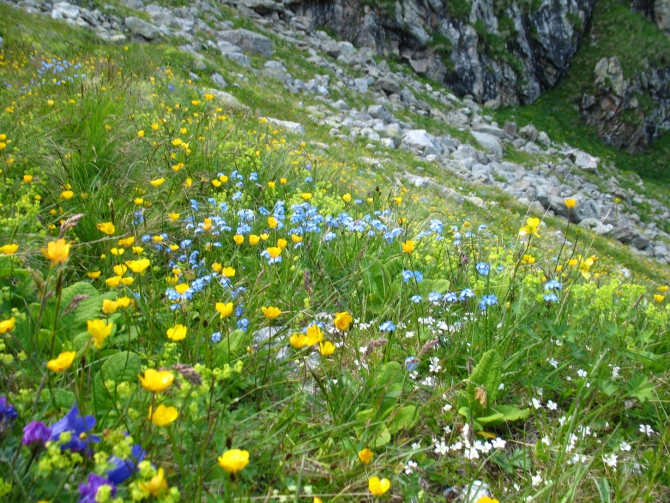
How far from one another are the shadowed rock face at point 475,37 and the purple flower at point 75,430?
28.3 metres

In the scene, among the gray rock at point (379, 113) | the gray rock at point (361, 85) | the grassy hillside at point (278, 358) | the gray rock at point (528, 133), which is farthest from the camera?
the gray rock at point (528, 133)

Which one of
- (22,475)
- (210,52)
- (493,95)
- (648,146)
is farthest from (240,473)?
(648,146)

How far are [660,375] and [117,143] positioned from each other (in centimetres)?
395

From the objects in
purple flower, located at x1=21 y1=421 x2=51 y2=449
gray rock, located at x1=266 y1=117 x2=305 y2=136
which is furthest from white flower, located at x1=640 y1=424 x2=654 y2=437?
gray rock, located at x1=266 y1=117 x2=305 y2=136

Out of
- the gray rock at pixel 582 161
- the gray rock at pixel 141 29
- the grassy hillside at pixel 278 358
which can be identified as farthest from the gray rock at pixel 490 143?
the grassy hillside at pixel 278 358

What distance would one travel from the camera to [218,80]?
11367 millimetres

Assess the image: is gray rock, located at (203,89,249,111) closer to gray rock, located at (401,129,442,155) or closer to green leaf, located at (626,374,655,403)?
gray rock, located at (401,129,442,155)

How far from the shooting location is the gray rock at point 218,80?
11.2 metres

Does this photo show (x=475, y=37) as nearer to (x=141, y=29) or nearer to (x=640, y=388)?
(x=141, y=29)

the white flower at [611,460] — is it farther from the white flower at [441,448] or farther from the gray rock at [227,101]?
the gray rock at [227,101]

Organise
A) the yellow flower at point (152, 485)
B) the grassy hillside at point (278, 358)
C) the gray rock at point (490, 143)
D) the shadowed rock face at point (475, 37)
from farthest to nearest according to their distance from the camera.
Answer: the shadowed rock face at point (475, 37), the gray rock at point (490, 143), the grassy hillside at point (278, 358), the yellow flower at point (152, 485)

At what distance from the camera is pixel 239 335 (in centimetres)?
177

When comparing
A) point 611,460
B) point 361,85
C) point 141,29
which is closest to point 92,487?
point 611,460

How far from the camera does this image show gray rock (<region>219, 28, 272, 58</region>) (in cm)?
1745
